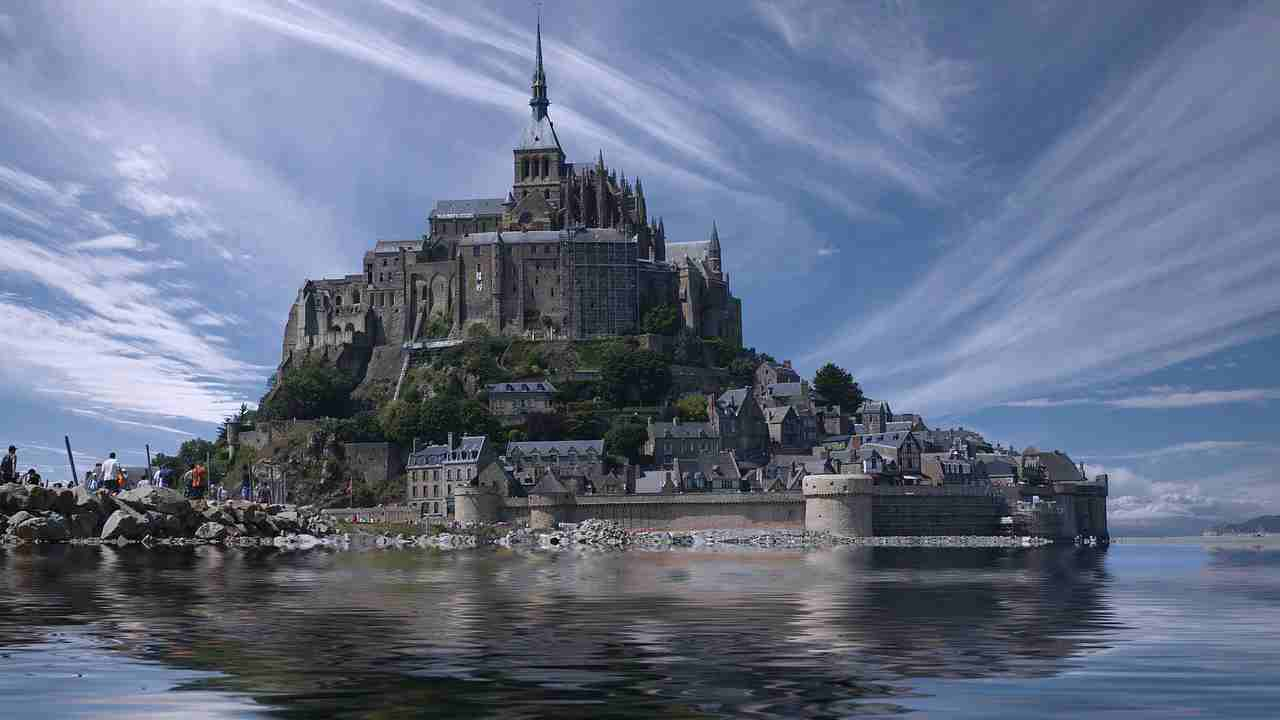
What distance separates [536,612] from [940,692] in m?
12.8

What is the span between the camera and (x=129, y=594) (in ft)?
92.6

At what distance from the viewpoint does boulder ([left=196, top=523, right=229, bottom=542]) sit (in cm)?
5531

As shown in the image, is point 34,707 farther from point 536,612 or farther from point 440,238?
point 440,238

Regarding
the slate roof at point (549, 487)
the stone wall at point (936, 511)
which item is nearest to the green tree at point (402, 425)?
the slate roof at point (549, 487)

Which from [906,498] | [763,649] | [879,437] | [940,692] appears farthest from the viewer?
[879,437]

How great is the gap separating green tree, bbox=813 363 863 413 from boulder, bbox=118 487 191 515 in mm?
85511

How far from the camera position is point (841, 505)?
94625 mm

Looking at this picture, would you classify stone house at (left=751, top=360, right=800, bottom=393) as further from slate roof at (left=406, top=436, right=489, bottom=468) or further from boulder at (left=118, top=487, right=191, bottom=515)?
boulder at (left=118, top=487, right=191, bottom=515)

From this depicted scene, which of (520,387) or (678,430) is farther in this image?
(520,387)

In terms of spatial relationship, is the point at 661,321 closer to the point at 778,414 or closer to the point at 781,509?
the point at 778,414

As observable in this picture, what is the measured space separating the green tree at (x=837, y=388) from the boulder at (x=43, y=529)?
Answer: 92.4 meters

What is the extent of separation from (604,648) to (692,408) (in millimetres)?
102174

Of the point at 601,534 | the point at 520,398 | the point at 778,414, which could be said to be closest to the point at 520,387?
the point at 520,398

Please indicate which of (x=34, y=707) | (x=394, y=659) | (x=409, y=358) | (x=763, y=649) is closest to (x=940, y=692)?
(x=763, y=649)
